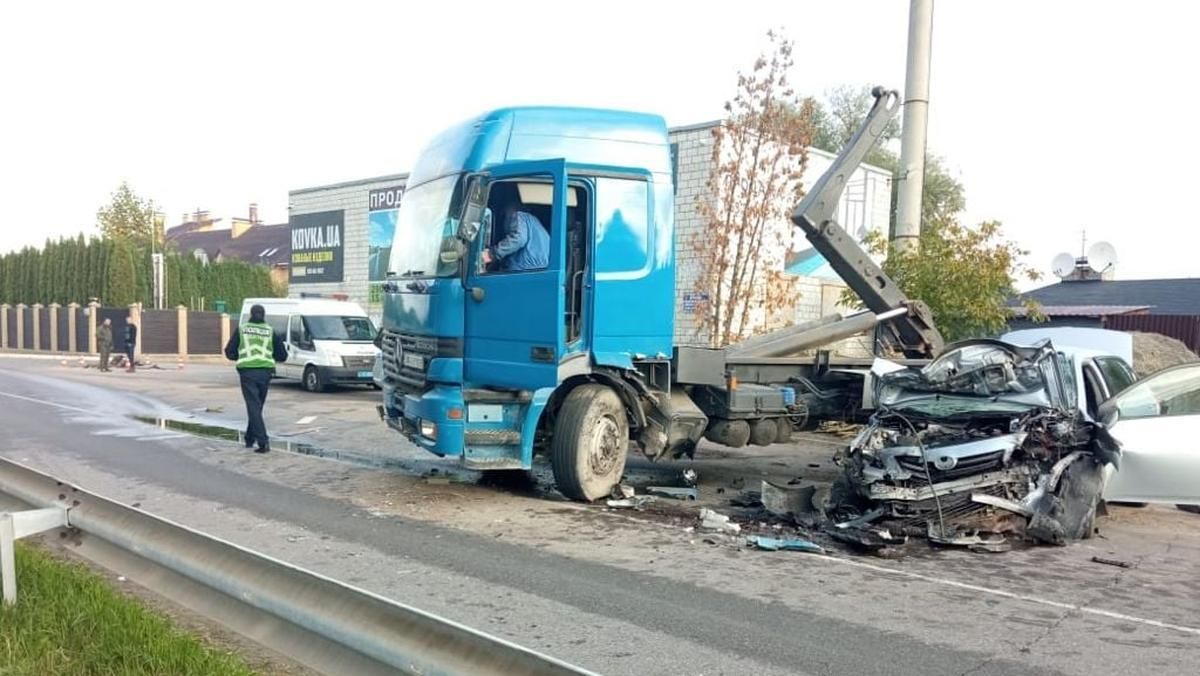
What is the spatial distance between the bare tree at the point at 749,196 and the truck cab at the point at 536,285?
9.46 metres

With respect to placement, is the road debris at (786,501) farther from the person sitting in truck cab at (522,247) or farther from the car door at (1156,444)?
the person sitting in truck cab at (522,247)

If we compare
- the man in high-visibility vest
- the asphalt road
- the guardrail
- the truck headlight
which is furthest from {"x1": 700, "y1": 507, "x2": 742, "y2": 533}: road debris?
the man in high-visibility vest

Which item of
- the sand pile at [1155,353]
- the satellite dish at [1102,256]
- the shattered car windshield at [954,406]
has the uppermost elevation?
the satellite dish at [1102,256]

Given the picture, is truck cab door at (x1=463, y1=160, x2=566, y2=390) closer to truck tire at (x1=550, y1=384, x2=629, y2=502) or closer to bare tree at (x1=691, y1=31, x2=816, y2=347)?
truck tire at (x1=550, y1=384, x2=629, y2=502)

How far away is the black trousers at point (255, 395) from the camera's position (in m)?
11.3

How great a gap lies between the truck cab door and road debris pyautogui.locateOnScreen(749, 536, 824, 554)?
2270mm

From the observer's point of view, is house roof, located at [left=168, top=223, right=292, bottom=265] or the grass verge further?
house roof, located at [left=168, top=223, right=292, bottom=265]

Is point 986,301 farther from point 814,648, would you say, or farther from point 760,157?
point 814,648

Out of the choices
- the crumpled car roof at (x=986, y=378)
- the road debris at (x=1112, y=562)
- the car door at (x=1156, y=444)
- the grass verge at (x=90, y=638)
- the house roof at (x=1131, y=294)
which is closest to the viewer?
the grass verge at (x=90, y=638)

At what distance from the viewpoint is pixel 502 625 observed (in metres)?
4.95

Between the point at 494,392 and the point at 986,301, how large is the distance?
348 inches

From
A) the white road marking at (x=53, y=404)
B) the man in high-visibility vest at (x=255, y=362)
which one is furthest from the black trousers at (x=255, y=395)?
the white road marking at (x=53, y=404)

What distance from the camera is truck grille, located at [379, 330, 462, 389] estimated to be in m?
8.05

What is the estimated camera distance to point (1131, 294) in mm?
29719
